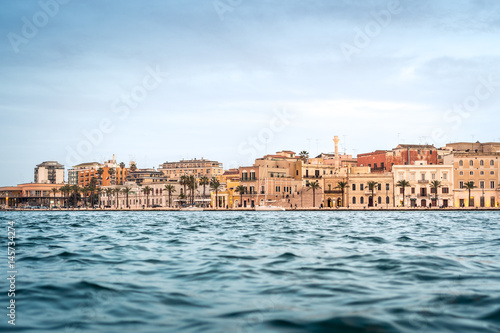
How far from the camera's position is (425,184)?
319ft

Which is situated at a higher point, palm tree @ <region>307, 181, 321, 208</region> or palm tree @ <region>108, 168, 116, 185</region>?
palm tree @ <region>108, 168, 116, 185</region>

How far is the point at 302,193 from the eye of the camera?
104 metres

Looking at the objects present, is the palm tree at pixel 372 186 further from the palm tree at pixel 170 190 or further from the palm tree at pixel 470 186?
the palm tree at pixel 170 190

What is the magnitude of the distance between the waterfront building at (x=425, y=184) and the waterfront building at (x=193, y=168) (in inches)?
3640

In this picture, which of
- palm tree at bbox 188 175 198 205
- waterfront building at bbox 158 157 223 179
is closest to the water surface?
palm tree at bbox 188 175 198 205

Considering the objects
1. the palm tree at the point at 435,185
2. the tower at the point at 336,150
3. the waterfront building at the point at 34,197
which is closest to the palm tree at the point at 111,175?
the waterfront building at the point at 34,197

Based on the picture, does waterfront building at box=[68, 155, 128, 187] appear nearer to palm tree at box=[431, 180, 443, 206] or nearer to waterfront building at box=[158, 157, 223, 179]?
waterfront building at box=[158, 157, 223, 179]

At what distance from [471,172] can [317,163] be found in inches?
1166

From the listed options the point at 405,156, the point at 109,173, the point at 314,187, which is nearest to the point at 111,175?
the point at 109,173

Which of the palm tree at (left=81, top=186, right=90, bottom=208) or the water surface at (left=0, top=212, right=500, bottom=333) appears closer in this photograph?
the water surface at (left=0, top=212, right=500, bottom=333)

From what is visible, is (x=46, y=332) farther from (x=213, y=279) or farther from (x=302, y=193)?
(x=302, y=193)

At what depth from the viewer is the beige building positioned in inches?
3789

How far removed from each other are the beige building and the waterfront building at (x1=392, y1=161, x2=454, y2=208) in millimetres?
1482

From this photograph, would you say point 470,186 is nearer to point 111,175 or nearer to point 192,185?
point 192,185
